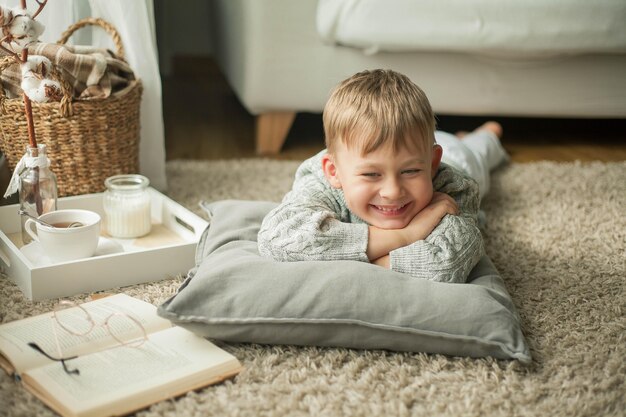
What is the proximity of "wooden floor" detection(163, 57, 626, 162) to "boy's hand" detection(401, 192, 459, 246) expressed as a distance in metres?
0.98

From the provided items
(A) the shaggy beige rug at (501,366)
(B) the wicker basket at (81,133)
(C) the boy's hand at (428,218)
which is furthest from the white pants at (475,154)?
(B) the wicker basket at (81,133)

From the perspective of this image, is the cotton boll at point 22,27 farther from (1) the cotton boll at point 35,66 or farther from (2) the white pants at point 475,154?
(2) the white pants at point 475,154

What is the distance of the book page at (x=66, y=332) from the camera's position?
1007 mm

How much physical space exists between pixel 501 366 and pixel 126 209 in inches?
30.4

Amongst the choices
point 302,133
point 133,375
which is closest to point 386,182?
point 133,375

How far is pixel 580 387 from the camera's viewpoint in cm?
100

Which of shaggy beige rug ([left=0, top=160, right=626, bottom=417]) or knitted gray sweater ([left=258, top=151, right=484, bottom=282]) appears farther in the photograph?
knitted gray sweater ([left=258, top=151, right=484, bottom=282])

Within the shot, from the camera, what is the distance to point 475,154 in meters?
1.86

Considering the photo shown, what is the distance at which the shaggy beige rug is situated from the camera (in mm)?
948

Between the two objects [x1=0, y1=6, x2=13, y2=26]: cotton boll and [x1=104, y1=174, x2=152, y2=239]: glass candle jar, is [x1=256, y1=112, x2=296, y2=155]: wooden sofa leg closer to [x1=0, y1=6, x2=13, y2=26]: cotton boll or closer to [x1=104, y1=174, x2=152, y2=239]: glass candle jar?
[x1=104, y1=174, x2=152, y2=239]: glass candle jar

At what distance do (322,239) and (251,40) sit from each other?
1053 mm

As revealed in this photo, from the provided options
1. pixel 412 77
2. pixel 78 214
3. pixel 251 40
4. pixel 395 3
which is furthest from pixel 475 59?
pixel 78 214

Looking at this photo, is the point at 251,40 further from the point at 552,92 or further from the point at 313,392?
the point at 313,392

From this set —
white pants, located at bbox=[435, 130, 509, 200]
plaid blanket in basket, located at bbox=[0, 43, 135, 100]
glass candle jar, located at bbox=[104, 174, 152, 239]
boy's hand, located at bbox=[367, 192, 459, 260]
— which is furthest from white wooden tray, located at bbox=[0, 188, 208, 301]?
white pants, located at bbox=[435, 130, 509, 200]
